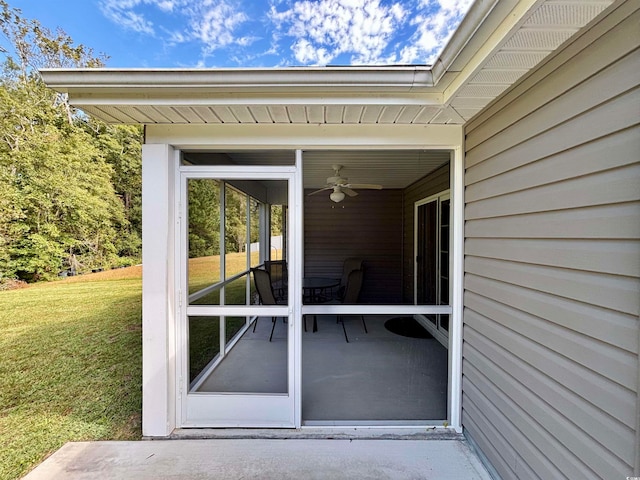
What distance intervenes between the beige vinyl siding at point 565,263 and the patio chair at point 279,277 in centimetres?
153

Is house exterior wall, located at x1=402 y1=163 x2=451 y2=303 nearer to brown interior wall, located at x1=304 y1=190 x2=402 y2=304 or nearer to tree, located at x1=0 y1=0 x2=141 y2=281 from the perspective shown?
brown interior wall, located at x1=304 y1=190 x2=402 y2=304

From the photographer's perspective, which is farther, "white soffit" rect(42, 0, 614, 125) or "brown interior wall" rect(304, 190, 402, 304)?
"brown interior wall" rect(304, 190, 402, 304)

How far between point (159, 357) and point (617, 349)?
106 inches

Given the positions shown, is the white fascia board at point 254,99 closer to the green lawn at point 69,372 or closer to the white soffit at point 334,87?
the white soffit at point 334,87

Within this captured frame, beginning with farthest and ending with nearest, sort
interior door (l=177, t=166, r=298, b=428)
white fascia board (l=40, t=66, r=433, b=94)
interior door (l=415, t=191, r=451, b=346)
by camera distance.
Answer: interior door (l=415, t=191, r=451, b=346), interior door (l=177, t=166, r=298, b=428), white fascia board (l=40, t=66, r=433, b=94)

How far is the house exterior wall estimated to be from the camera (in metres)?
4.68

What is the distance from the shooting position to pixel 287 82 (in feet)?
5.42

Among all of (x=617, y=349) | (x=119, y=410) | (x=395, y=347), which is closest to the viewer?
(x=617, y=349)

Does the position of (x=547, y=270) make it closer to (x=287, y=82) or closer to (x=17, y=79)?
(x=287, y=82)

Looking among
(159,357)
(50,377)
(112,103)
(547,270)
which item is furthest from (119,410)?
(547,270)

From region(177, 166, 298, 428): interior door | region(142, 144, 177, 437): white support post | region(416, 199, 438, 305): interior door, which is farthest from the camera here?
region(416, 199, 438, 305): interior door

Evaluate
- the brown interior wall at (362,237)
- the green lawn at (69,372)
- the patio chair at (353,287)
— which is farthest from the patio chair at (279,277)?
the brown interior wall at (362,237)

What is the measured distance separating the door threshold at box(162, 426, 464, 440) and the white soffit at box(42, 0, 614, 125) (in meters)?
2.41

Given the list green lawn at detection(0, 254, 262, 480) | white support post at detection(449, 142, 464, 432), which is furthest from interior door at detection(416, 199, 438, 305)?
green lawn at detection(0, 254, 262, 480)
